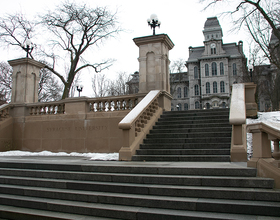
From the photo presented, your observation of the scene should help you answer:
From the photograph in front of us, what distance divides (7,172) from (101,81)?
Result: 33.7 meters

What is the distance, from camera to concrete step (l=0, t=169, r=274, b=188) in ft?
14.5

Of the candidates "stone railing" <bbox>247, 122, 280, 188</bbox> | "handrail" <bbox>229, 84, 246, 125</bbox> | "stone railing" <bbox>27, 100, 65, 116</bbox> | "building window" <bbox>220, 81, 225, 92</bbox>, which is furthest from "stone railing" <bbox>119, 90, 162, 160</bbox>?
"building window" <bbox>220, 81, 225, 92</bbox>

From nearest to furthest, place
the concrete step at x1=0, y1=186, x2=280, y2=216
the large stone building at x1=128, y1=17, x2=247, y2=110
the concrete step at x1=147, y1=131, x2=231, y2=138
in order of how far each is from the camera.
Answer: the concrete step at x1=0, y1=186, x2=280, y2=216, the concrete step at x1=147, y1=131, x2=231, y2=138, the large stone building at x1=128, y1=17, x2=247, y2=110

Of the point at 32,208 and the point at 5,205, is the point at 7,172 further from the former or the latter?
the point at 32,208

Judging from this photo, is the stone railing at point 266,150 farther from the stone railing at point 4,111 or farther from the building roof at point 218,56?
the building roof at point 218,56

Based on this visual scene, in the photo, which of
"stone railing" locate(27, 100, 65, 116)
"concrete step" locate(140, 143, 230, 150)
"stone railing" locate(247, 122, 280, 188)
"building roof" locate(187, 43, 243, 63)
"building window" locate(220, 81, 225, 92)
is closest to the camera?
"stone railing" locate(247, 122, 280, 188)

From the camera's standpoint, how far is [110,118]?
36.6ft

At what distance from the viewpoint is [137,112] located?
8516mm

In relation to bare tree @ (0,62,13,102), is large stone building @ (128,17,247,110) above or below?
above

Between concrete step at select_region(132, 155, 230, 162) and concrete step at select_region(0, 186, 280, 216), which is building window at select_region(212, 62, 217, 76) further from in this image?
concrete step at select_region(0, 186, 280, 216)

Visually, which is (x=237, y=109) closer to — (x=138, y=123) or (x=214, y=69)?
(x=138, y=123)

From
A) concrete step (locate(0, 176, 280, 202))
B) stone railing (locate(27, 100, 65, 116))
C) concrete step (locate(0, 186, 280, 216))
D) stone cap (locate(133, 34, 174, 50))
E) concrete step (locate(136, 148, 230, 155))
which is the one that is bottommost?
concrete step (locate(0, 186, 280, 216))

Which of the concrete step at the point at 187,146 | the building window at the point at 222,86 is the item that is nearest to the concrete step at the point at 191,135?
the concrete step at the point at 187,146

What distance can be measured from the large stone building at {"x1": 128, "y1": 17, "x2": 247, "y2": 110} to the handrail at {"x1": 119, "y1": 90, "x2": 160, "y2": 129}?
2160 inches
